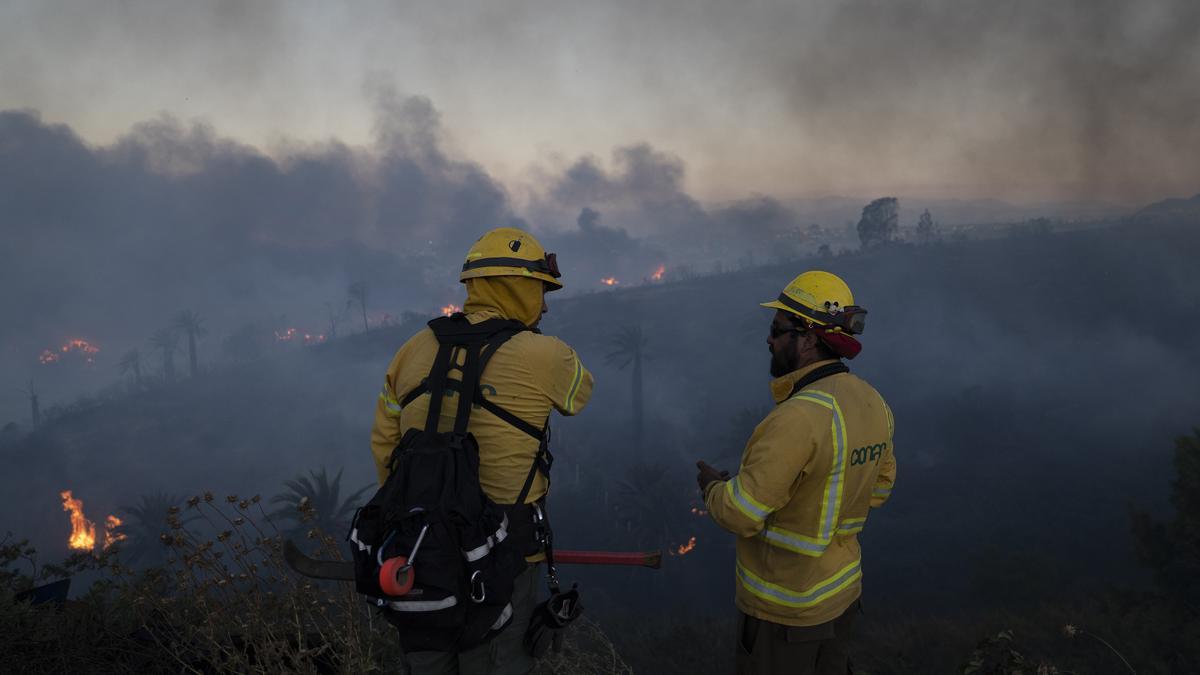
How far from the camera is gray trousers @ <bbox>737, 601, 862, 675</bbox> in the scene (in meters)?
3.46

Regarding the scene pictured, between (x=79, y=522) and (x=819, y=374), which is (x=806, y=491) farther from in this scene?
(x=79, y=522)

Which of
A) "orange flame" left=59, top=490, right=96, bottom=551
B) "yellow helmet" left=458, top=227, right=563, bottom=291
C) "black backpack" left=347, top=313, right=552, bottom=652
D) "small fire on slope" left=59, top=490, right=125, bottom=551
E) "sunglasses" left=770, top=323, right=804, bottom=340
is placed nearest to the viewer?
"black backpack" left=347, top=313, right=552, bottom=652

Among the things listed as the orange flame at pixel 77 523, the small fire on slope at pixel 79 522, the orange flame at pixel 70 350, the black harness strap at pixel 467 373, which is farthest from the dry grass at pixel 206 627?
the orange flame at pixel 70 350

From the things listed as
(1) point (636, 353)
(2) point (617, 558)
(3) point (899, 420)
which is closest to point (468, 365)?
(2) point (617, 558)

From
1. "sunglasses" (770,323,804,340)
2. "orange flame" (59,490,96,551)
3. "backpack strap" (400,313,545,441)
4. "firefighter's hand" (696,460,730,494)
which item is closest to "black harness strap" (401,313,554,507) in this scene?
"backpack strap" (400,313,545,441)

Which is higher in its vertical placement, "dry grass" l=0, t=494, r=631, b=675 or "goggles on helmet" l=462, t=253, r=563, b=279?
"goggles on helmet" l=462, t=253, r=563, b=279

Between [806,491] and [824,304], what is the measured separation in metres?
1.09

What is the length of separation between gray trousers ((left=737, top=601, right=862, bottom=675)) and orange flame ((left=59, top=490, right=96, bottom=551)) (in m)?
80.4

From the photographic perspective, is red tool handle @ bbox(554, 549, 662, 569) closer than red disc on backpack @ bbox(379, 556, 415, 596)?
No

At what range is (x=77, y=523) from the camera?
7144 cm

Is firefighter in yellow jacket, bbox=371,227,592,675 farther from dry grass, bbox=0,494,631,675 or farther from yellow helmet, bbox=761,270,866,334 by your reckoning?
yellow helmet, bbox=761,270,866,334

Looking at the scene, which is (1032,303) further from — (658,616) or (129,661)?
(129,661)

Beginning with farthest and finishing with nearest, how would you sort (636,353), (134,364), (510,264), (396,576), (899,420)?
(134,364)
(899,420)
(636,353)
(510,264)
(396,576)

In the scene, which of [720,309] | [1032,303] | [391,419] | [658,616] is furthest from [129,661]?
[1032,303]
